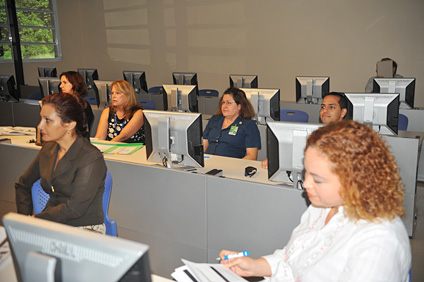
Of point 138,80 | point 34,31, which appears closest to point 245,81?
point 138,80

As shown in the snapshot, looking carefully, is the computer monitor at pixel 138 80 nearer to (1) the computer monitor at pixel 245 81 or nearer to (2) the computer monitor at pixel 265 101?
(1) the computer monitor at pixel 245 81

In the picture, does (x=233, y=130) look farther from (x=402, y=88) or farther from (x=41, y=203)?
(x=402, y=88)

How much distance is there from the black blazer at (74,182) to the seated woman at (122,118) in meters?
1.55

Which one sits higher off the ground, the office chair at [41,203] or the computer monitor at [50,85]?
the computer monitor at [50,85]

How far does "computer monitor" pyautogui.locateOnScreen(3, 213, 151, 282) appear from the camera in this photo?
2.51 feet

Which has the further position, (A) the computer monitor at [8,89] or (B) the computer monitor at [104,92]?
(A) the computer monitor at [8,89]

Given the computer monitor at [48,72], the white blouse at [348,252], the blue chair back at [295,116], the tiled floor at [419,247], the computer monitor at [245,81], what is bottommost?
the tiled floor at [419,247]

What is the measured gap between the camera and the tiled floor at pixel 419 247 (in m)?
2.68

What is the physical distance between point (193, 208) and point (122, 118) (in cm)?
172

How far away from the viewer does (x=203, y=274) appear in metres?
1.43

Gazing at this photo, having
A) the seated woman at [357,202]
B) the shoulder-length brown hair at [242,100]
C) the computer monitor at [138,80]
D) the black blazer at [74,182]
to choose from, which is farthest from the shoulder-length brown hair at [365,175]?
the computer monitor at [138,80]

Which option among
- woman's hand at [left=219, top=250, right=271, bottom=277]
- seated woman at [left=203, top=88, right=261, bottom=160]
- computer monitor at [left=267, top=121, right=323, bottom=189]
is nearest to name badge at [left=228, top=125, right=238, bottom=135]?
seated woman at [left=203, top=88, right=261, bottom=160]

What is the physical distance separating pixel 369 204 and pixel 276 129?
1.16 m

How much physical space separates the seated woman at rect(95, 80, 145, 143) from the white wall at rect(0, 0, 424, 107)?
15.4ft
